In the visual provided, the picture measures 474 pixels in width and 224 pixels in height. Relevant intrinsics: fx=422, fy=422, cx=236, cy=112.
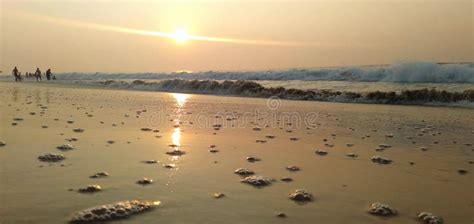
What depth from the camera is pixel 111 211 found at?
12.6 ft

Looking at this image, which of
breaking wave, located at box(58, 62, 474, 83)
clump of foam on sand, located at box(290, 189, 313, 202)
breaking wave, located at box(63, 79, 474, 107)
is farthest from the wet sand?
breaking wave, located at box(58, 62, 474, 83)

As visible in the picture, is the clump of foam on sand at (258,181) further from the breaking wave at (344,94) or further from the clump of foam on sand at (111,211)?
the breaking wave at (344,94)

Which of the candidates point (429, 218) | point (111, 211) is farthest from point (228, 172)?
point (429, 218)

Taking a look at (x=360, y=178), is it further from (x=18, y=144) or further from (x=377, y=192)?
(x=18, y=144)

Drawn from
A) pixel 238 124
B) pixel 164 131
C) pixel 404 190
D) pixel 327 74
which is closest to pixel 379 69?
pixel 327 74

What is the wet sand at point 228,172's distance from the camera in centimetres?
408

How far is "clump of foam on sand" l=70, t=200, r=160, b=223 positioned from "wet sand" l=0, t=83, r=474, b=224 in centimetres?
10

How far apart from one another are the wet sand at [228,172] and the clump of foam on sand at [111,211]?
101 millimetres

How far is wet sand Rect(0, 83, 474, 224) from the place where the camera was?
13.4ft

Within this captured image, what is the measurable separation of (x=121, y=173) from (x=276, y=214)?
224 cm

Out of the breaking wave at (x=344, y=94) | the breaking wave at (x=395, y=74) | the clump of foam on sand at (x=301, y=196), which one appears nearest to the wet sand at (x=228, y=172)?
the clump of foam on sand at (x=301, y=196)

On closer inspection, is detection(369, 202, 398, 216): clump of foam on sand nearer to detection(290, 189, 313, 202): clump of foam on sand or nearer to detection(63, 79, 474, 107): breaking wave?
detection(290, 189, 313, 202): clump of foam on sand

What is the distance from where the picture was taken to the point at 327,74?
43281mm

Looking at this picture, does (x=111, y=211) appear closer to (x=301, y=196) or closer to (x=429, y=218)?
(x=301, y=196)
